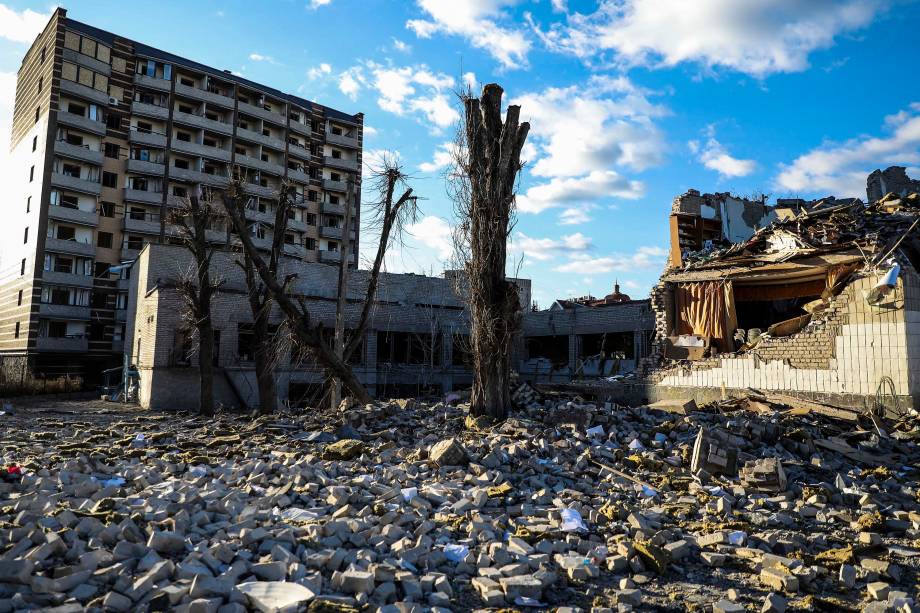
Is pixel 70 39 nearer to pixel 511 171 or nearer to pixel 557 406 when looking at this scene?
pixel 511 171

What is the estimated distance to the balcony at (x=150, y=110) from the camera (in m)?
37.1

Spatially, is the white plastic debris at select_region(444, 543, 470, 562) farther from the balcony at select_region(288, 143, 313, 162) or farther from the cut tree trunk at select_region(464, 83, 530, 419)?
the balcony at select_region(288, 143, 313, 162)

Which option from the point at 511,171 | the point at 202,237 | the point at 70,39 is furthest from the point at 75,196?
the point at 511,171

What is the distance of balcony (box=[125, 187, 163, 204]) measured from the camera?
36.5m

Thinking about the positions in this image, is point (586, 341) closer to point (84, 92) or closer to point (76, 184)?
point (76, 184)

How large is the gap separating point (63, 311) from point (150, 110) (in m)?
13.8

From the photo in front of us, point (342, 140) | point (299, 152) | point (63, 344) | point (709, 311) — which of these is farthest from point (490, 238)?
point (342, 140)

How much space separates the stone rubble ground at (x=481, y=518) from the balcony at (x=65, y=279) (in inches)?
1173

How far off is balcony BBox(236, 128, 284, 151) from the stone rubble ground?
35.9 metres

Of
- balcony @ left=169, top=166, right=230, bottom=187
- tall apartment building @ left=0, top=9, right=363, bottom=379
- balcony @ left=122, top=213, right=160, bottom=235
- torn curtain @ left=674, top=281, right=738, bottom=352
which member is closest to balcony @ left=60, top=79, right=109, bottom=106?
tall apartment building @ left=0, top=9, right=363, bottom=379

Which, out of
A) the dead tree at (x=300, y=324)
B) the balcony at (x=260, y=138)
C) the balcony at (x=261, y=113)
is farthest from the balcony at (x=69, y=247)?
the dead tree at (x=300, y=324)

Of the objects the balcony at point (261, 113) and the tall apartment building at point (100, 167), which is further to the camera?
the balcony at point (261, 113)

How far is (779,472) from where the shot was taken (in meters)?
6.56

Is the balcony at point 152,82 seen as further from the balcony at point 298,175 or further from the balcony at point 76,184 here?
the balcony at point 298,175
